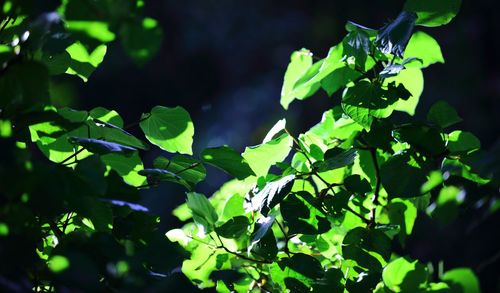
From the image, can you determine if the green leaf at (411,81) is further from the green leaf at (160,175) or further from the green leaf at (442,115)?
the green leaf at (160,175)

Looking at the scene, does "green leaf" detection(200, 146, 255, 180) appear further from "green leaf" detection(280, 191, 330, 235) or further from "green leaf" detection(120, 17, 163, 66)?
"green leaf" detection(120, 17, 163, 66)

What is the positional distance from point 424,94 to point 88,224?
13.2ft

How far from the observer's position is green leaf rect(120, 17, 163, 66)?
0.33m

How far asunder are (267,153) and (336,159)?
88mm

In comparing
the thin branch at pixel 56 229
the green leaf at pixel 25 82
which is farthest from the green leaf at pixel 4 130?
the thin branch at pixel 56 229

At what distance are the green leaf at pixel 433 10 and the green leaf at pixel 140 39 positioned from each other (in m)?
0.33

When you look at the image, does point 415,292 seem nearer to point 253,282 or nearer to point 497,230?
point 253,282

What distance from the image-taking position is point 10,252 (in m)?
0.35

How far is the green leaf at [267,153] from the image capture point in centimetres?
61

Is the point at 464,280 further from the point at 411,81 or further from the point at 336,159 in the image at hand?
the point at 411,81

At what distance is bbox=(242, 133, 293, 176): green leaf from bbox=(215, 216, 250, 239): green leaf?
63 millimetres

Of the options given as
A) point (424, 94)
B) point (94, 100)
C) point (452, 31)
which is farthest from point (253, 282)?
point (94, 100)

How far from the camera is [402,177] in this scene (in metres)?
0.53

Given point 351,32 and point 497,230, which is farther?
point 497,230
